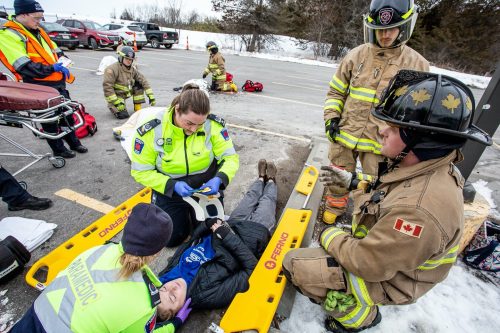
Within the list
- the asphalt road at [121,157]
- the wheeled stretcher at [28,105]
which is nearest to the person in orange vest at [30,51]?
the wheeled stretcher at [28,105]

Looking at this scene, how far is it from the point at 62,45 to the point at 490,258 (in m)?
18.6

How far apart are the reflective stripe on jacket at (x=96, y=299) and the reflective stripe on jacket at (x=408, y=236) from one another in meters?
1.16

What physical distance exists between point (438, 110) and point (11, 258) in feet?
10.2

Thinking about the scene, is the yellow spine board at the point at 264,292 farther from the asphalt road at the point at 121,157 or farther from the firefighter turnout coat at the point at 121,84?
the firefighter turnout coat at the point at 121,84

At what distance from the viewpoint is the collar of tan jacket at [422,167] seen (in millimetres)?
1331

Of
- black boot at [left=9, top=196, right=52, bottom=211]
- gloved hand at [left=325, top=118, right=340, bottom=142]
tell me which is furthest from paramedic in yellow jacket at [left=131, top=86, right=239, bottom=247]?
black boot at [left=9, top=196, right=52, bottom=211]

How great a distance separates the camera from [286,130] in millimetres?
5652

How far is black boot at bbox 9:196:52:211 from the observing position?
2.88 meters

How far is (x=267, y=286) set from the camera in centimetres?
204

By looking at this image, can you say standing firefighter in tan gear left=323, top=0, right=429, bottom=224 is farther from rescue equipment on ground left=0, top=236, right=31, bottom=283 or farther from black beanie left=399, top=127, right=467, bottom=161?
rescue equipment on ground left=0, top=236, right=31, bottom=283

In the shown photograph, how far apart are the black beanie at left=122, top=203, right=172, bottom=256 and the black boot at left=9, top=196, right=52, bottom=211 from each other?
92.1 inches

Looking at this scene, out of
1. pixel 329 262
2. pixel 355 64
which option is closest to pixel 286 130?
pixel 355 64

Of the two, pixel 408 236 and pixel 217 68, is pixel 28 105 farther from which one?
pixel 217 68

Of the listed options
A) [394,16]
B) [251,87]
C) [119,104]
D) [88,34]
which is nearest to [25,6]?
[119,104]
